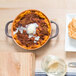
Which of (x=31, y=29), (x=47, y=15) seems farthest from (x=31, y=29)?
(x=47, y=15)

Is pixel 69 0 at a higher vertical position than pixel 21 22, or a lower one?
higher

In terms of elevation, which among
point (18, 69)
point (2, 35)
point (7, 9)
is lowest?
point (18, 69)

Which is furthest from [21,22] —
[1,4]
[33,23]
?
[1,4]

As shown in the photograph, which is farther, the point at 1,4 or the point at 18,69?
the point at 1,4

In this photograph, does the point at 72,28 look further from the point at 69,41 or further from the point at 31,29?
the point at 31,29

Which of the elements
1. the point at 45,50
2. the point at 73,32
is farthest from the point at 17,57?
the point at 73,32

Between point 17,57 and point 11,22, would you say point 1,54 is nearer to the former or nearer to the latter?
point 17,57
